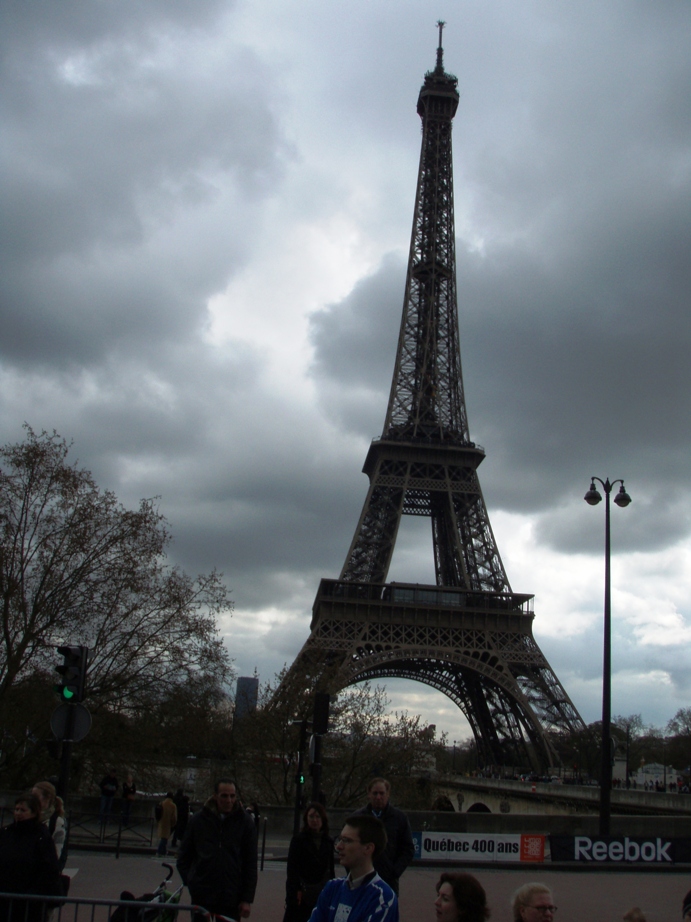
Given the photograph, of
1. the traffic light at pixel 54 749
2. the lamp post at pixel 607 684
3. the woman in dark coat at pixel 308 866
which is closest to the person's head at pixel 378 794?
the woman in dark coat at pixel 308 866

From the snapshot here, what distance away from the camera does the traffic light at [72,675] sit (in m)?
11.4

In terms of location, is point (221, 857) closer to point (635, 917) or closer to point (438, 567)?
point (635, 917)

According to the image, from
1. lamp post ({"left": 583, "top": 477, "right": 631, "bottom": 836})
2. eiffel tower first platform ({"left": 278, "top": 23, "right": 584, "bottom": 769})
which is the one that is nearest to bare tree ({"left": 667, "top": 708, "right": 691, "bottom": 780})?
eiffel tower first platform ({"left": 278, "top": 23, "right": 584, "bottom": 769})

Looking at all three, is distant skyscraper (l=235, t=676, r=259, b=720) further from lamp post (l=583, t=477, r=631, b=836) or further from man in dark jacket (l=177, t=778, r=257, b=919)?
man in dark jacket (l=177, t=778, r=257, b=919)

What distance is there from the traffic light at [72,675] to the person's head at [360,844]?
6956 millimetres

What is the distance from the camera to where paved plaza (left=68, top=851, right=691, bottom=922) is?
43.1 feet

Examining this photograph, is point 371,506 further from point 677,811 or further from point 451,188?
point 677,811

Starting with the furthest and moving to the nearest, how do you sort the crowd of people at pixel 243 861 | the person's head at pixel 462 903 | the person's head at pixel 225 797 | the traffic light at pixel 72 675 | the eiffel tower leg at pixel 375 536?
the eiffel tower leg at pixel 375 536 < the traffic light at pixel 72 675 < the person's head at pixel 225 797 < the crowd of people at pixel 243 861 < the person's head at pixel 462 903

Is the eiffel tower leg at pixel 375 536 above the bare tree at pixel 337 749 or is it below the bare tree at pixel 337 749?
above

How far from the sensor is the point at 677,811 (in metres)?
30.9

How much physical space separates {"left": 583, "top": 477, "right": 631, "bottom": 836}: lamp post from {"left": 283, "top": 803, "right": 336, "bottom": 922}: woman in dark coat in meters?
13.7

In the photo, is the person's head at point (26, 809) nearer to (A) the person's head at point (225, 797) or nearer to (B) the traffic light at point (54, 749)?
(A) the person's head at point (225, 797)

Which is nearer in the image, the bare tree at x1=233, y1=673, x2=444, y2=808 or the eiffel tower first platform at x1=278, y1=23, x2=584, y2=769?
the bare tree at x1=233, y1=673, x2=444, y2=808

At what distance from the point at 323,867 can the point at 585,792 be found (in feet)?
113
